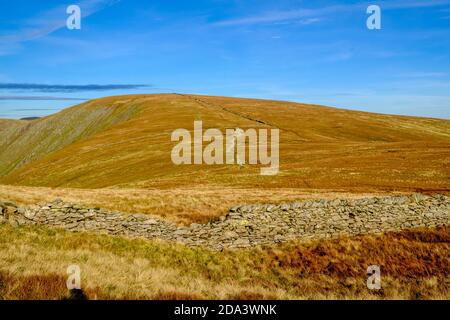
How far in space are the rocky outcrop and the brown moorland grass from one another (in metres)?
1.56

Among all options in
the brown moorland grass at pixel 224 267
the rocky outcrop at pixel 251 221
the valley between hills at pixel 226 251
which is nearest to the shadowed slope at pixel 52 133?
the valley between hills at pixel 226 251

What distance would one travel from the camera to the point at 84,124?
177250 millimetres

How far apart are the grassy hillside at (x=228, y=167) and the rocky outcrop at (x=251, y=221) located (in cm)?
2106

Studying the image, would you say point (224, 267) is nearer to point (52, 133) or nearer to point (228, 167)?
point (228, 167)

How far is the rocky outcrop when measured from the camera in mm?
22453

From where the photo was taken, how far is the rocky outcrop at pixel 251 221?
22453mm

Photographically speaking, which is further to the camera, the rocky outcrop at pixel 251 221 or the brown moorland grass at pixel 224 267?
the rocky outcrop at pixel 251 221

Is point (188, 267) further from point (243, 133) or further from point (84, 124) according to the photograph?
point (84, 124)

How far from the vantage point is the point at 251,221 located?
25.7m

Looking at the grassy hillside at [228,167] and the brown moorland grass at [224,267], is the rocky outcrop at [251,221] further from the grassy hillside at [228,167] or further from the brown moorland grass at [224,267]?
the grassy hillside at [228,167]

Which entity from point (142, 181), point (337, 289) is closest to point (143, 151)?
point (142, 181)

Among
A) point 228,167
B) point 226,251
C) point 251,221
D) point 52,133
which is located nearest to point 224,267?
point 226,251
